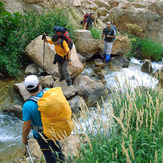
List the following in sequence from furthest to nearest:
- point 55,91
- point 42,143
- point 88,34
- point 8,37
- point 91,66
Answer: point 88,34 → point 91,66 → point 8,37 → point 42,143 → point 55,91

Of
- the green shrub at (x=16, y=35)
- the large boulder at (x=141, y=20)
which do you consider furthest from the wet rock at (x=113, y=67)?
the large boulder at (x=141, y=20)

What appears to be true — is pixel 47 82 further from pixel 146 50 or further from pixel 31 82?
pixel 146 50

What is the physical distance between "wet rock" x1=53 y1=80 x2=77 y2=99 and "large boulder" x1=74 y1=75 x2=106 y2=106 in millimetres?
254

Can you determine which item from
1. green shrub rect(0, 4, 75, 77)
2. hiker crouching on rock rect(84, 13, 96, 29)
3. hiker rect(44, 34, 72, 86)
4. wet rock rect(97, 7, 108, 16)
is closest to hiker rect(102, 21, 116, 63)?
hiker crouching on rock rect(84, 13, 96, 29)

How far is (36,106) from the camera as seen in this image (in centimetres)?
221

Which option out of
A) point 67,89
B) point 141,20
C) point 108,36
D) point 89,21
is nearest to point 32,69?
point 67,89

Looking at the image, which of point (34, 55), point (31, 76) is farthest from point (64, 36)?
point (31, 76)

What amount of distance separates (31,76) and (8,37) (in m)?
4.97

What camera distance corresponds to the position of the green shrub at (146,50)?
1070 centimetres

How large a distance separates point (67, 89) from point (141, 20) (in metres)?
10.4

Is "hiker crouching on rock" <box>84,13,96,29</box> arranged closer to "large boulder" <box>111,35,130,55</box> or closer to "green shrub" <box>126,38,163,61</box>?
"large boulder" <box>111,35,130,55</box>

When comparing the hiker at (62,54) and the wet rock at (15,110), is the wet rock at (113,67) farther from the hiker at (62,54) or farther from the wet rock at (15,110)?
the wet rock at (15,110)

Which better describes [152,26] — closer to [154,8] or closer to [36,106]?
[154,8]

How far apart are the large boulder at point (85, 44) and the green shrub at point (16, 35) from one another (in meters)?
1.60
